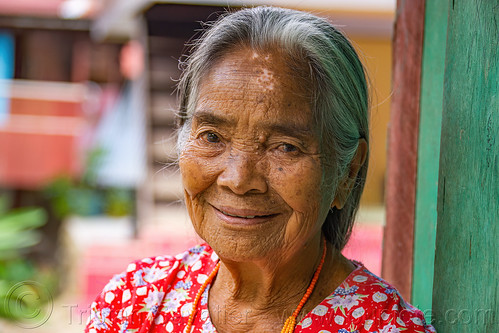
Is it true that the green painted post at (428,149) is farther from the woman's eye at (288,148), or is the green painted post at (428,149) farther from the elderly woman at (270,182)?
the woman's eye at (288,148)

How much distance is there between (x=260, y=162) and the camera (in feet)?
5.53

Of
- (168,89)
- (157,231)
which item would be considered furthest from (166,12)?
(157,231)

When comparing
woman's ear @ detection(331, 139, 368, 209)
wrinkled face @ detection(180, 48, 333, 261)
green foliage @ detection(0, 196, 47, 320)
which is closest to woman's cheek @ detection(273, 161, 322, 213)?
wrinkled face @ detection(180, 48, 333, 261)

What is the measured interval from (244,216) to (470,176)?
23.0 inches

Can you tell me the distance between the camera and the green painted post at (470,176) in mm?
1453

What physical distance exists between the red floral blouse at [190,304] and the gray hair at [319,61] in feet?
1.05

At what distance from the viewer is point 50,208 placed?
35.9 feet

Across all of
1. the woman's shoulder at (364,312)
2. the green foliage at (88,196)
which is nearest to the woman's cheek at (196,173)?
the woman's shoulder at (364,312)

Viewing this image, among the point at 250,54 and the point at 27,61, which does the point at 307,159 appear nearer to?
the point at 250,54

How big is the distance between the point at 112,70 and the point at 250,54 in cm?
1177

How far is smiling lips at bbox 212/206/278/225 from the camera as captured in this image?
1.68 metres

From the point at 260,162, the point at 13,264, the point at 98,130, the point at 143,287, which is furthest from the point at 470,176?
the point at 98,130

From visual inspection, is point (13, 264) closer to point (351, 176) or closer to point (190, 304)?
point (190, 304)

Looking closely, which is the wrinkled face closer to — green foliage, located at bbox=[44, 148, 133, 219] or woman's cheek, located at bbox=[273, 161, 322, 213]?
woman's cheek, located at bbox=[273, 161, 322, 213]
